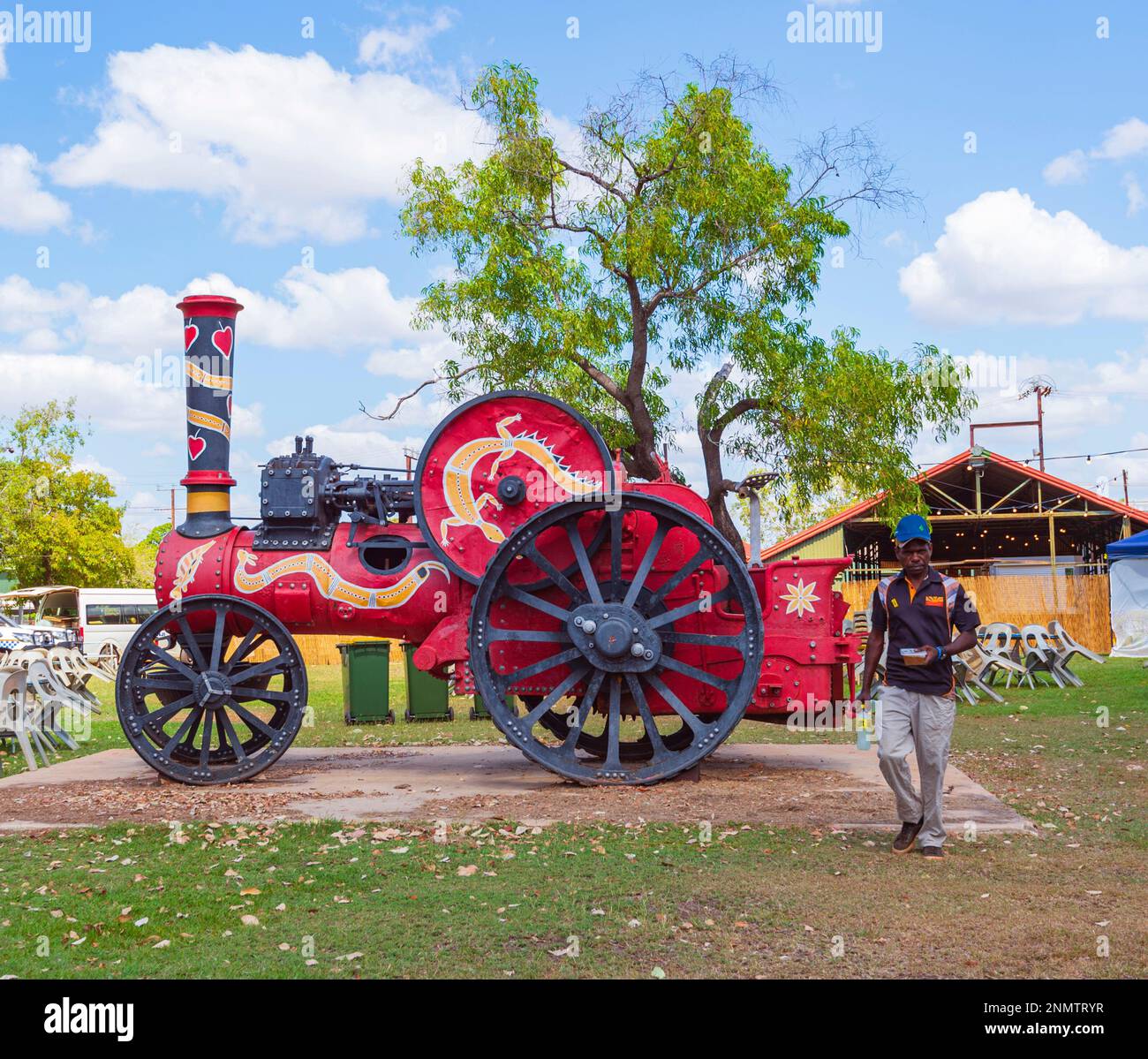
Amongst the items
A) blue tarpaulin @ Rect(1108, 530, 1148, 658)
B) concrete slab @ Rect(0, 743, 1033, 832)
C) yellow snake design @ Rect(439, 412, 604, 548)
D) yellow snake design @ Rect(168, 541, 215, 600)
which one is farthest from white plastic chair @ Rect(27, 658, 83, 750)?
blue tarpaulin @ Rect(1108, 530, 1148, 658)

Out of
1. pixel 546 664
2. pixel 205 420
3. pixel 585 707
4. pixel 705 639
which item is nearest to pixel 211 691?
pixel 205 420

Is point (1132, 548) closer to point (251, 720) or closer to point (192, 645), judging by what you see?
point (251, 720)

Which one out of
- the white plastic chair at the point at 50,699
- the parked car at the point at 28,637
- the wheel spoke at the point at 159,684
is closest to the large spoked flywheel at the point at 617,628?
the wheel spoke at the point at 159,684

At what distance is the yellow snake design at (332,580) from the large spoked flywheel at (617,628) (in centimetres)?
75

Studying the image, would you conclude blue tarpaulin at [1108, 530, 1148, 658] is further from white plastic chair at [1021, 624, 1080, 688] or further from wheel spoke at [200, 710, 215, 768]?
wheel spoke at [200, 710, 215, 768]

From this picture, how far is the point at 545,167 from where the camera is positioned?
17.3 m

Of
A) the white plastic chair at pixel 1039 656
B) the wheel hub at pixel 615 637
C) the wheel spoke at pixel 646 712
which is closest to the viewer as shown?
the wheel hub at pixel 615 637

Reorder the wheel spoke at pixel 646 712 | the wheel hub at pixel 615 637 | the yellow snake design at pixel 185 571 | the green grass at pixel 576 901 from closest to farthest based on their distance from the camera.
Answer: the green grass at pixel 576 901 → the wheel hub at pixel 615 637 → the wheel spoke at pixel 646 712 → the yellow snake design at pixel 185 571

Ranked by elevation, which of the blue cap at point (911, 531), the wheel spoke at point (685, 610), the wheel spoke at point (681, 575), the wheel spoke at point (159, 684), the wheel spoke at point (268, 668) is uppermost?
the blue cap at point (911, 531)

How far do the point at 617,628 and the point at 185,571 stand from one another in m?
3.76

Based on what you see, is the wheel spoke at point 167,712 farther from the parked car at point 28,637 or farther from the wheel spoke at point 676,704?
the parked car at point 28,637

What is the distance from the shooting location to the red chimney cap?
10172mm

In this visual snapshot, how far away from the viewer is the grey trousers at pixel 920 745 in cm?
675

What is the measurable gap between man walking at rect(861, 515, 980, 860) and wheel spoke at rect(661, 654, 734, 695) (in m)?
2.27
